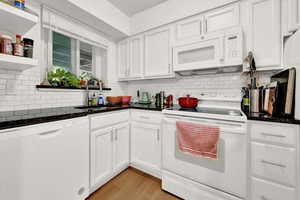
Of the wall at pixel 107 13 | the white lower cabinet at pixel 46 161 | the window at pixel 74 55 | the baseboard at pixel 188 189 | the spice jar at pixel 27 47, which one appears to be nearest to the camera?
the white lower cabinet at pixel 46 161

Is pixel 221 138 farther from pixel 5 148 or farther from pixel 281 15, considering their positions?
pixel 5 148

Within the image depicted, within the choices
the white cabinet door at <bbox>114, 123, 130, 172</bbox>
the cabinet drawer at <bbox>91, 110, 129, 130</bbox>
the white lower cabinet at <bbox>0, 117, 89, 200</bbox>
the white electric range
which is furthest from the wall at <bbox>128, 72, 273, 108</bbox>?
the white lower cabinet at <bbox>0, 117, 89, 200</bbox>

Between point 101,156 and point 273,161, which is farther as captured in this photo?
point 101,156

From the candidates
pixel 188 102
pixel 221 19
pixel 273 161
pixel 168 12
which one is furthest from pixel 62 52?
pixel 273 161

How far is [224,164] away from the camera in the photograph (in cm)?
120

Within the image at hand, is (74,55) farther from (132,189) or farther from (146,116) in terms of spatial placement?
(132,189)

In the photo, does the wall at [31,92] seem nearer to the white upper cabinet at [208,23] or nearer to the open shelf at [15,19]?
the open shelf at [15,19]

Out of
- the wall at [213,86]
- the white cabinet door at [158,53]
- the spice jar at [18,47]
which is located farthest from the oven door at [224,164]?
the spice jar at [18,47]

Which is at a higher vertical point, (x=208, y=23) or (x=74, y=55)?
(x=208, y=23)

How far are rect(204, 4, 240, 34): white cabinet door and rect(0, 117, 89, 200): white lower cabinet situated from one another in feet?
6.21

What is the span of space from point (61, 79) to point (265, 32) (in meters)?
2.51

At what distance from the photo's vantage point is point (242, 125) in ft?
3.73

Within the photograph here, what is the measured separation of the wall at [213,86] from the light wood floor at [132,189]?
4.31ft

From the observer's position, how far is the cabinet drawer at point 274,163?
0.98 m
